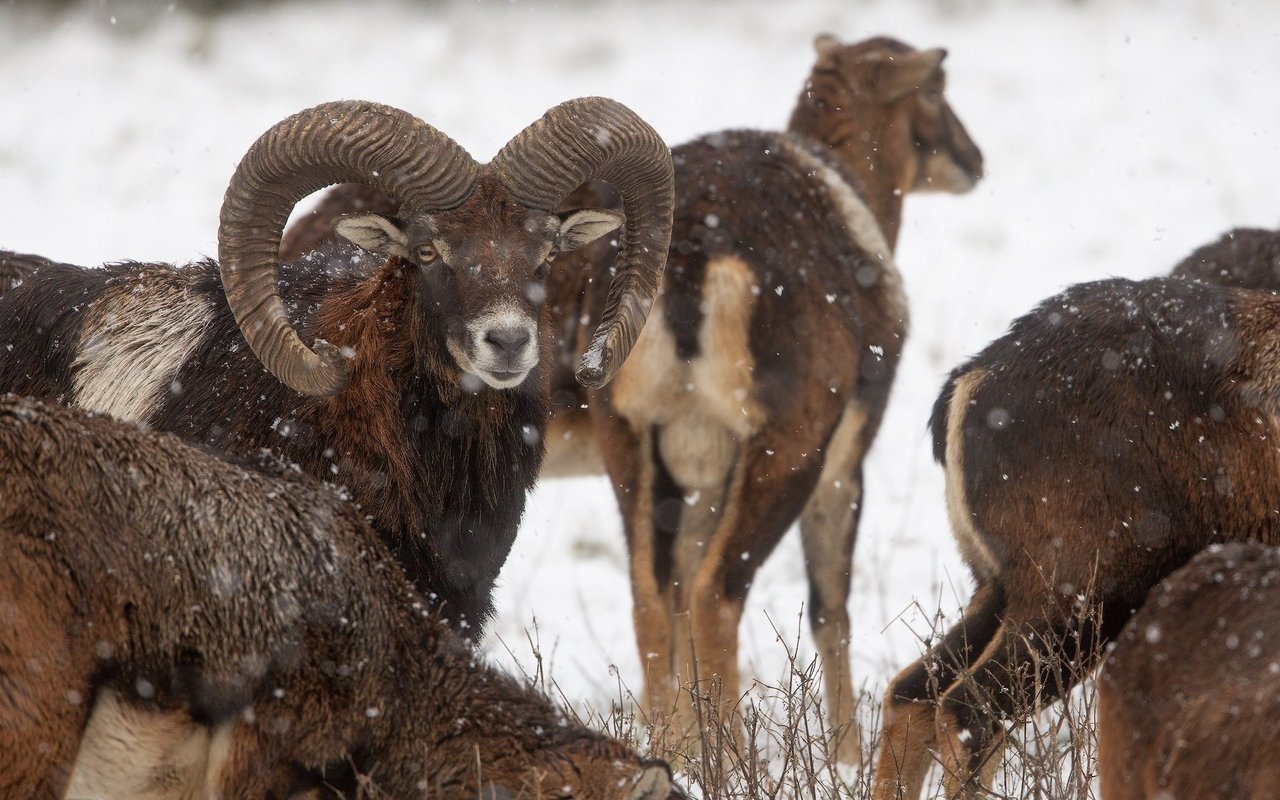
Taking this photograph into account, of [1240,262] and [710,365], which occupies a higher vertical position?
[1240,262]

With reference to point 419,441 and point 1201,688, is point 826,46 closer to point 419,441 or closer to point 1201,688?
point 419,441

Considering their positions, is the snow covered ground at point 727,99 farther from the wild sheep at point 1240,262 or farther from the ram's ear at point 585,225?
the ram's ear at point 585,225

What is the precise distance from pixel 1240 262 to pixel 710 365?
251 cm

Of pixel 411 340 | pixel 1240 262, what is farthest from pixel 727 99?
pixel 411 340

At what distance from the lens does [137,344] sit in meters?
5.95

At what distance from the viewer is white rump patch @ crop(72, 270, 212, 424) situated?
5.79 m

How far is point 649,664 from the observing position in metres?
7.19

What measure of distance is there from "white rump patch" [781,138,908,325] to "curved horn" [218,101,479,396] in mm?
3032

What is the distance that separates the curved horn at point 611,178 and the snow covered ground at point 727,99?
7507mm

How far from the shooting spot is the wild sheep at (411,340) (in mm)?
5363

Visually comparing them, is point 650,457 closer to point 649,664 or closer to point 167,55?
point 649,664

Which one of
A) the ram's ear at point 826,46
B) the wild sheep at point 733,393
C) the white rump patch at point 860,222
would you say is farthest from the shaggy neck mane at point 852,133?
the wild sheep at point 733,393

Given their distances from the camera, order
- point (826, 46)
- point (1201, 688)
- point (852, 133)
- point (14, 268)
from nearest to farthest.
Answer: point (1201, 688), point (14, 268), point (852, 133), point (826, 46)

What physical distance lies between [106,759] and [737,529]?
Result: 388cm
